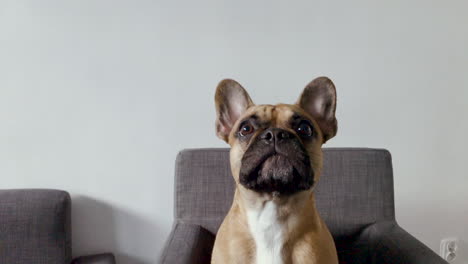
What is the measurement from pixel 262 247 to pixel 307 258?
0.13m

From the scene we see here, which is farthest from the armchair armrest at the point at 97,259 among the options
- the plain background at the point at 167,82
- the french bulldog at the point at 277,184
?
the french bulldog at the point at 277,184

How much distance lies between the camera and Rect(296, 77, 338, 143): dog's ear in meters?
1.13

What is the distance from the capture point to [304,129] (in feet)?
3.53

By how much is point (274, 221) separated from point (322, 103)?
1.28 feet

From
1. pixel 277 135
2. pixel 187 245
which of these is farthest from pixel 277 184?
pixel 187 245

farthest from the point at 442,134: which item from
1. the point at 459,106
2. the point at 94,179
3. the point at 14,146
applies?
the point at 14,146

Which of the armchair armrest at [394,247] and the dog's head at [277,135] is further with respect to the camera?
the armchair armrest at [394,247]

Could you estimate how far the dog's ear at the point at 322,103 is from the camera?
3.71 ft

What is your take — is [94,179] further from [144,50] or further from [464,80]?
[464,80]

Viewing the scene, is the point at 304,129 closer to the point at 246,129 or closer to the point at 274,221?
the point at 246,129

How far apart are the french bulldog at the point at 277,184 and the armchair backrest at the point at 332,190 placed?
1.08 feet

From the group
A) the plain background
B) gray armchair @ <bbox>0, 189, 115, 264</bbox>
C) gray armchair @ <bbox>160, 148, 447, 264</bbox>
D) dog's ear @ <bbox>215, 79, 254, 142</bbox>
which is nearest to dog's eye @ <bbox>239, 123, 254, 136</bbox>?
dog's ear @ <bbox>215, 79, 254, 142</bbox>

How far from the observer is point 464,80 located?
1793mm

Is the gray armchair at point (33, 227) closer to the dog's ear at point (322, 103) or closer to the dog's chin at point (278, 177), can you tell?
the dog's chin at point (278, 177)
